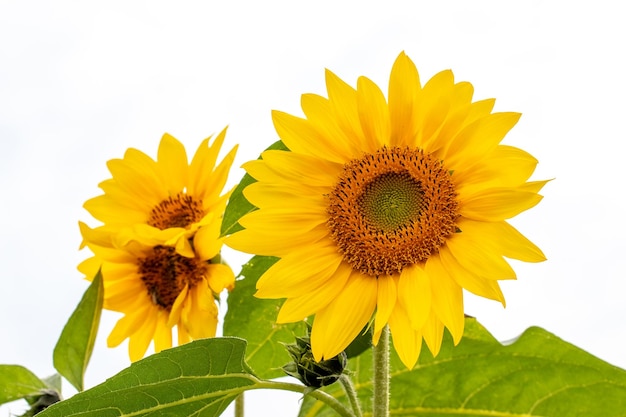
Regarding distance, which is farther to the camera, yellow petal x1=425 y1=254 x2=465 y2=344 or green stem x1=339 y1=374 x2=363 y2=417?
green stem x1=339 y1=374 x2=363 y2=417

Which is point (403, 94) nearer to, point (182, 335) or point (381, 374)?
point (381, 374)

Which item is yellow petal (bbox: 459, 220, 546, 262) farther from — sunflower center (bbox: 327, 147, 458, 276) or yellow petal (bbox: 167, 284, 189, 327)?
yellow petal (bbox: 167, 284, 189, 327)

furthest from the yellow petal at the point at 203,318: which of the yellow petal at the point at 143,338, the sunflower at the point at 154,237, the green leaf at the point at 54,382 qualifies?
the green leaf at the point at 54,382

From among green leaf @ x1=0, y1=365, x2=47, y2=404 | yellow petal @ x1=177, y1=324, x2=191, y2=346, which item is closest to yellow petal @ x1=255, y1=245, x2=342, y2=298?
yellow petal @ x1=177, y1=324, x2=191, y2=346

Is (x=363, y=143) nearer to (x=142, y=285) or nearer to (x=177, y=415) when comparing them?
(x=177, y=415)

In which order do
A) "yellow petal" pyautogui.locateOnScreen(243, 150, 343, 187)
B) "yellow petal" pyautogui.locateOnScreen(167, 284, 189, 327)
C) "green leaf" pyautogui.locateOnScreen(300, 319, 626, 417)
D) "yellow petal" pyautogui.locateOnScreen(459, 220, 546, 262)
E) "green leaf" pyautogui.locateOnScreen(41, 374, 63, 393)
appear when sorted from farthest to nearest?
"green leaf" pyautogui.locateOnScreen(41, 374, 63, 393) < "yellow petal" pyautogui.locateOnScreen(167, 284, 189, 327) < "green leaf" pyautogui.locateOnScreen(300, 319, 626, 417) < "yellow petal" pyautogui.locateOnScreen(243, 150, 343, 187) < "yellow petal" pyautogui.locateOnScreen(459, 220, 546, 262)

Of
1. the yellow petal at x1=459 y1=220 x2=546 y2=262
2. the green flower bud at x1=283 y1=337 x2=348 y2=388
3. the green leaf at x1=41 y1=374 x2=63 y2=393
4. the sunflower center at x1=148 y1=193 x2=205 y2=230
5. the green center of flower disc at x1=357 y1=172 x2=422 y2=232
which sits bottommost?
the green flower bud at x1=283 y1=337 x2=348 y2=388

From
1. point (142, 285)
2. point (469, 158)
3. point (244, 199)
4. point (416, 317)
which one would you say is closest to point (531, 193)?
point (469, 158)

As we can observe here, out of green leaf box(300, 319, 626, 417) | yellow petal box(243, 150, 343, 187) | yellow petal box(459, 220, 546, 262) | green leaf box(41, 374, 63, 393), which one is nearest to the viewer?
yellow petal box(459, 220, 546, 262)
